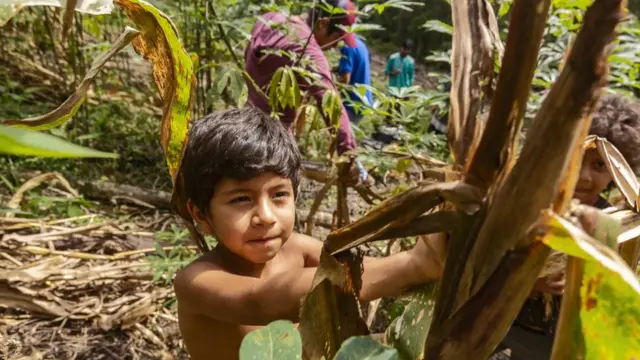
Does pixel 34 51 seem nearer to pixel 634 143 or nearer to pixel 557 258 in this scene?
pixel 634 143

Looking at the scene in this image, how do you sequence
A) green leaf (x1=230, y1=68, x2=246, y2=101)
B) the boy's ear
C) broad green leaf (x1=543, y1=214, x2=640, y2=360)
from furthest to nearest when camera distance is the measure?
green leaf (x1=230, y1=68, x2=246, y2=101) < the boy's ear < broad green leaf (x1=543, y1=214, x2=640, y2=360)

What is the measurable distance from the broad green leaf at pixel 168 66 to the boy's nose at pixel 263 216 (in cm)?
15

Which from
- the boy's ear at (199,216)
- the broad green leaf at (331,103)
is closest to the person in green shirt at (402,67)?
the broad green leaf at (331,103)

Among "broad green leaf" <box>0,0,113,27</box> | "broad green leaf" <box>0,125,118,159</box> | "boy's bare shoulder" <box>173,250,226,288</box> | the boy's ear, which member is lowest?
"boy's bare shoulder" <box>173,250,226,288</box>

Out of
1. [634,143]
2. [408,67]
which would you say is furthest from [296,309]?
[408,67]

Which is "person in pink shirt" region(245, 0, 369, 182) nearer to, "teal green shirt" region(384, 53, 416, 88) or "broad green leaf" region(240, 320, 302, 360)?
"broad green leaf" region(240, 320, 302, 360)

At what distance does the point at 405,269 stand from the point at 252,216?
31 centimetres

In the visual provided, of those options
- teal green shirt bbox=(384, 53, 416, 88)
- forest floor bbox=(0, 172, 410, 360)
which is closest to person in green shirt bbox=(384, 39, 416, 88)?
teal green shirt bbox=(384, 53, 416, 88)

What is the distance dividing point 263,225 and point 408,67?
411cm

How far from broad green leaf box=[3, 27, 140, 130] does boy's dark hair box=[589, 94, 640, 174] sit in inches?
39.9

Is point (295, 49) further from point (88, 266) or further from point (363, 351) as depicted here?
point (363, 351)

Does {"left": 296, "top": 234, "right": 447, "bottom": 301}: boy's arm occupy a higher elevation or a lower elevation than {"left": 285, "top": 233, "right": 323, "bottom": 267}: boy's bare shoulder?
higher

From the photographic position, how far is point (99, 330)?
1422mm

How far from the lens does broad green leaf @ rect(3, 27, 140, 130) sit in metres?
0.49
